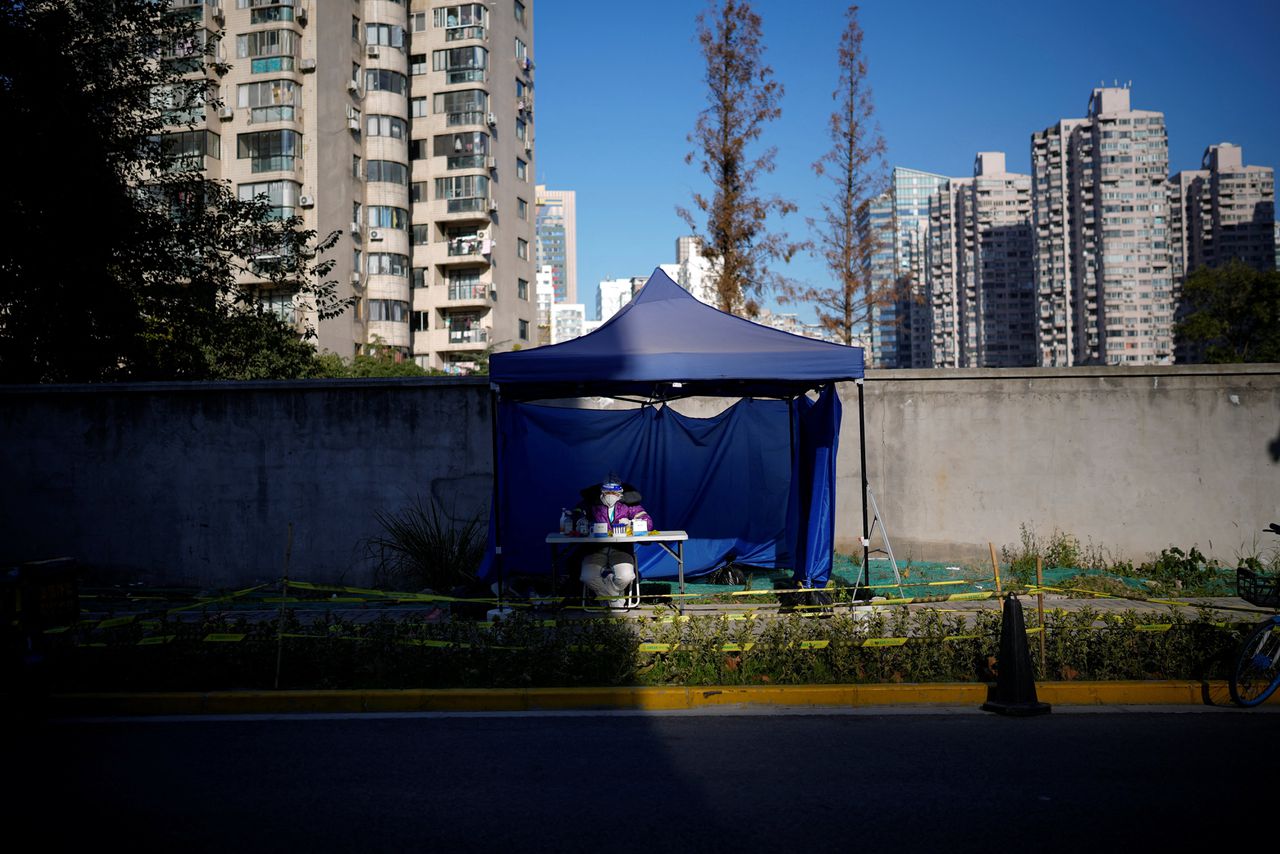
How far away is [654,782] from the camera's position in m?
5.52

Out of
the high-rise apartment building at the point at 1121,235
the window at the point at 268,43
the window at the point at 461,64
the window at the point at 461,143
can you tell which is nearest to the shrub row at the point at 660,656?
the window at the point at 268,43

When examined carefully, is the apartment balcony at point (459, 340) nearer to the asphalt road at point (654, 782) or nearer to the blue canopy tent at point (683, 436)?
the blue canopy tent at point (683, 436)

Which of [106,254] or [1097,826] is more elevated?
[106,254]

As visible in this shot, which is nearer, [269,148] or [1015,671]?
[1015,671]

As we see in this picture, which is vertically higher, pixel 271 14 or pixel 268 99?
pixel 271 14

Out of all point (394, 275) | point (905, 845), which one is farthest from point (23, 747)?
point (394, 275)

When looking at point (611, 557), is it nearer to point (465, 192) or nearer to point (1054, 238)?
point (465, 192)

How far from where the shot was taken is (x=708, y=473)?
1268cm

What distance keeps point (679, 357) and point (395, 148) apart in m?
48.8

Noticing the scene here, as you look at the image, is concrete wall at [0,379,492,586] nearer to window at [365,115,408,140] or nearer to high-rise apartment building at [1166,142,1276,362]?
window at [365,115,408,140]

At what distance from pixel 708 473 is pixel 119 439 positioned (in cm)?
804

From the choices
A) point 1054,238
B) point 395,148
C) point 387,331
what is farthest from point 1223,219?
point 387,331

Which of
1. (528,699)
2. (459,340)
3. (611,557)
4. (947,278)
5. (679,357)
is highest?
(947,278)

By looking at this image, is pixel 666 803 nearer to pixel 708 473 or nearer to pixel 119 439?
pixel 708 473
